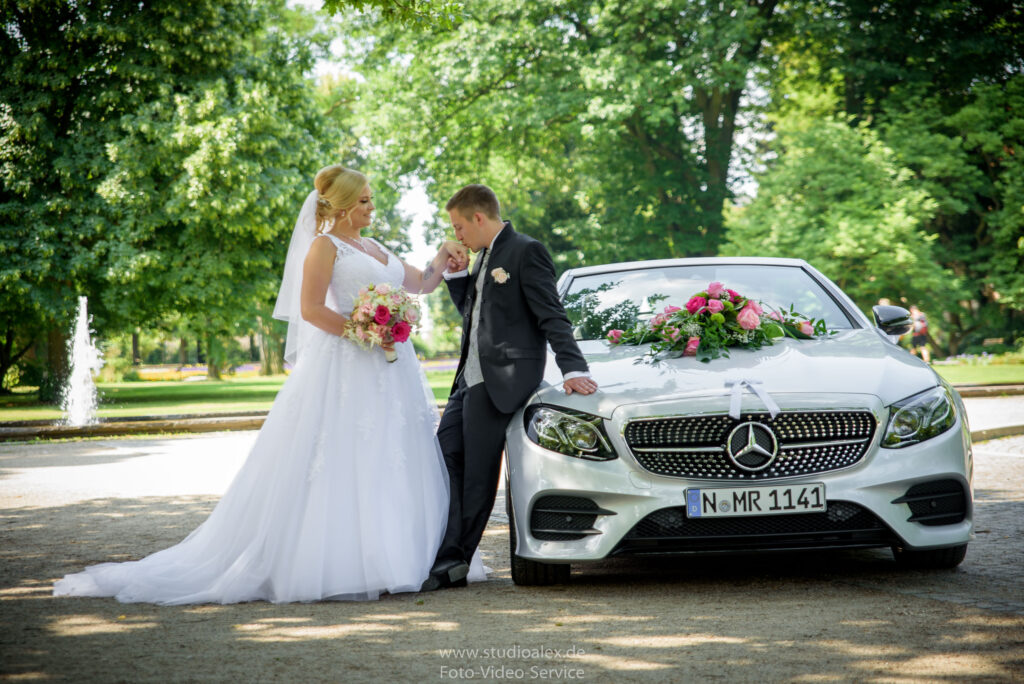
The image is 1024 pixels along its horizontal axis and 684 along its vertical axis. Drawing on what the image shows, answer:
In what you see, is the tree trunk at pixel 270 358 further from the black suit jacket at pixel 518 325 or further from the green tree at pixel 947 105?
the black suit jacket at pixel 518 325

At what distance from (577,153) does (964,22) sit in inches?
562

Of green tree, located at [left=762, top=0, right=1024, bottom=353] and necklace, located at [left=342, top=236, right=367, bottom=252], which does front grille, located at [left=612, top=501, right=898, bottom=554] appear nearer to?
necklace, located at [left=342, top=236, right=367, bottom=252]

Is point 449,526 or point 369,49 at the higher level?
point 369,49

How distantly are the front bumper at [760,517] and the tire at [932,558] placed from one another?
39 cm

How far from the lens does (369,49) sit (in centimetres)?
3484

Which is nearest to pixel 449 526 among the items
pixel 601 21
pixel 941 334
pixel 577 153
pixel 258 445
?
pixel 258 445

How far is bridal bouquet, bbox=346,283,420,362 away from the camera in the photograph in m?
5.51

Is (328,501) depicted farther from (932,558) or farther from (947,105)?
(947,105)

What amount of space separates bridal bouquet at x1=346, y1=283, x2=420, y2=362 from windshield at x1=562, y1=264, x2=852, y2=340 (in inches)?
43.0

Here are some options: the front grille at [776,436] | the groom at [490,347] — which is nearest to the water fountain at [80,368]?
the groom at [490,347]

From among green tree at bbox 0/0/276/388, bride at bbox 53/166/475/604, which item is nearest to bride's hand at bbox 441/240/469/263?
bride at bbox 53/166/475/604

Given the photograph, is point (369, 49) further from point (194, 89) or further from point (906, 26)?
point (906, 26)

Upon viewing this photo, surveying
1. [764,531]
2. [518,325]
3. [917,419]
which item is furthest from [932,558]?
[518,325]

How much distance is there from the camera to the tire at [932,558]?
5051 millimetres
